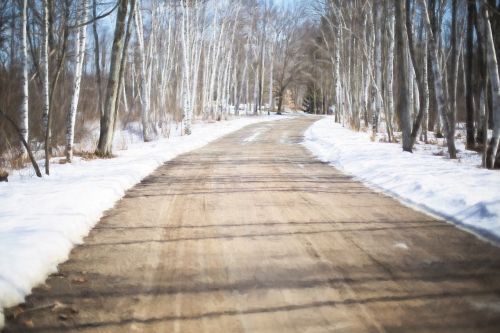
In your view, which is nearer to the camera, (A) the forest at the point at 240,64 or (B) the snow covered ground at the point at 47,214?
(B) the snow covered ground at the point at 47,214

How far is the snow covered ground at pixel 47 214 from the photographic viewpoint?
3.51m

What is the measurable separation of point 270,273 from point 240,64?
49.8 meters

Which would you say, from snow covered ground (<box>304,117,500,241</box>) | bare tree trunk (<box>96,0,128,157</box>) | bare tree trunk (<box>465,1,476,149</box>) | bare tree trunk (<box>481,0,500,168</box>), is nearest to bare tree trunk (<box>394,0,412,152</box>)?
snow covered ground (<box>304,117,500,241</box>)

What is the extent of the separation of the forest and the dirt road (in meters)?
4.59

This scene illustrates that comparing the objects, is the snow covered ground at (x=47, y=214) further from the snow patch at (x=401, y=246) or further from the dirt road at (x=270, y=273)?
the snow patch at (x=401, y=246)

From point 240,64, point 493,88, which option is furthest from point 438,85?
point 240,64

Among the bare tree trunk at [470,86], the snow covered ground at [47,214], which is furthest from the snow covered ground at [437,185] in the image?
the bare tree trunk at [470,86]

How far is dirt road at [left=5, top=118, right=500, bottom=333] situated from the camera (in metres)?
2.88

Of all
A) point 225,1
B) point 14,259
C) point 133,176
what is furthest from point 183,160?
point 225,1

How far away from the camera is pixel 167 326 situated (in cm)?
282

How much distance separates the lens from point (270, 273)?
367 cm

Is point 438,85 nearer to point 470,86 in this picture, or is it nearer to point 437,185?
point 470,86

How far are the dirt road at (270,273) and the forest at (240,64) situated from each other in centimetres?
459

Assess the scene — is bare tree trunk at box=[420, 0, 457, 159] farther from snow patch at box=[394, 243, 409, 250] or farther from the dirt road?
snow patch at box=[394, 243, 409, 250]
